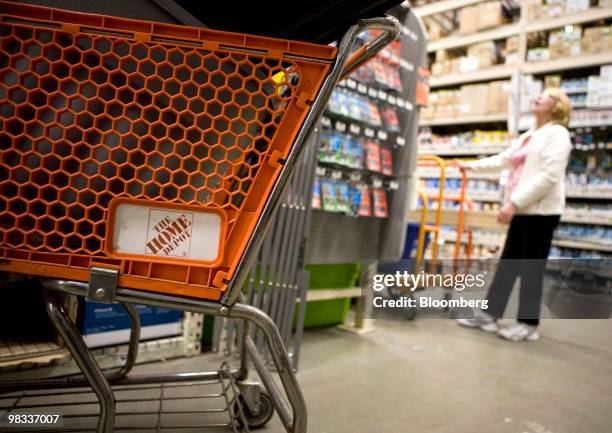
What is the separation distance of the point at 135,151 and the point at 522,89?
194 inches

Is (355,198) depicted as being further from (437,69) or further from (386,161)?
(437,69)

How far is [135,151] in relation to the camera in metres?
0.82

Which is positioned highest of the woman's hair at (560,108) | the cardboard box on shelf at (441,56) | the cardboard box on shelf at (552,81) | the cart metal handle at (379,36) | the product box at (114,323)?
the cardboard box on shelf at (441,56)

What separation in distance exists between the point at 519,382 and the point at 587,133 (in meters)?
3.50

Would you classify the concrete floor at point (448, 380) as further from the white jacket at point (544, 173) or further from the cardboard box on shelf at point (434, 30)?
the cardboard box on shelf at point (434, 30)

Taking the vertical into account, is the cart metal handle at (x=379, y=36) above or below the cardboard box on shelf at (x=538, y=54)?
below

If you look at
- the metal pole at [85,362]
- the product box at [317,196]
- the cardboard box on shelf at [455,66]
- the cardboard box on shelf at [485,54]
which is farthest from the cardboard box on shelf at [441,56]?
the metal pole at [85,362]

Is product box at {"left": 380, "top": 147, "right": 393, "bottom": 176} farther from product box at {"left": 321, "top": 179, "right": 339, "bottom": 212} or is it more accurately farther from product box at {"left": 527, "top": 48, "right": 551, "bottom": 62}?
product box at {"left": 527, "top": 48, "right": 551, "bottom": 62}

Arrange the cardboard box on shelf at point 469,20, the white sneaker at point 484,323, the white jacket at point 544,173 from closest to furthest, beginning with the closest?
the white jacket at point 544,173
the white sneaker at point 484,323
the cardboard box on shelf at point 469,20

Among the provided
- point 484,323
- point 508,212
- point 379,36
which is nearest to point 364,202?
point 508,212

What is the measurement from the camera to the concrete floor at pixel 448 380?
155cm

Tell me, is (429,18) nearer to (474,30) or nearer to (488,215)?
(474,30)

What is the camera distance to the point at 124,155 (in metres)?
0.88

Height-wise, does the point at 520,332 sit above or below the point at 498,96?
below
